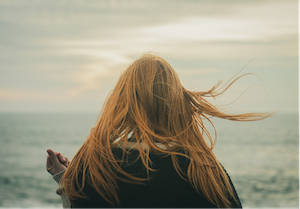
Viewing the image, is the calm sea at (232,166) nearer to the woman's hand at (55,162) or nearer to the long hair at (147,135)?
the long hair at (147,135)

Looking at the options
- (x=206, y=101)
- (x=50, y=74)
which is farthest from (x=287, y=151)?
→ (x=50, y=74)

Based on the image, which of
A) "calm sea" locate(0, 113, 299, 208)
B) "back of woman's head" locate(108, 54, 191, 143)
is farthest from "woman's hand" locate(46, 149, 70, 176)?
"calm sea" locate(0, 113, 299, 208)

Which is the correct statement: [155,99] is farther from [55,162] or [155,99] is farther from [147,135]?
[55,162]

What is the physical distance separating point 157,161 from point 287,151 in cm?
4764

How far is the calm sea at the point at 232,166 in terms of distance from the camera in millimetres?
19812

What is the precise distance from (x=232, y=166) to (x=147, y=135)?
33.2 metres

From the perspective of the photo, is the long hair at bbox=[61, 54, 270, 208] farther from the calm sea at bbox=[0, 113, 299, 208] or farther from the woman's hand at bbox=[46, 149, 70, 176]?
the calm sea at bbox=[0, 113, 299, 208]

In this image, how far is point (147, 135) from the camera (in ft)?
4.26

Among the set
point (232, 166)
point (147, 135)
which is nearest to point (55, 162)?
point (147, 135)

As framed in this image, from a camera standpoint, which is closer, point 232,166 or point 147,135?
point 147,135

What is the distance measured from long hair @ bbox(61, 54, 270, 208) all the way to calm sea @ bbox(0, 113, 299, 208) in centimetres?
1010

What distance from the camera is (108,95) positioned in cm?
157

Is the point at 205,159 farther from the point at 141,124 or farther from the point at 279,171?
the point at 279,171

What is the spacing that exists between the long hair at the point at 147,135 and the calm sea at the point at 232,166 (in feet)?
33.1
